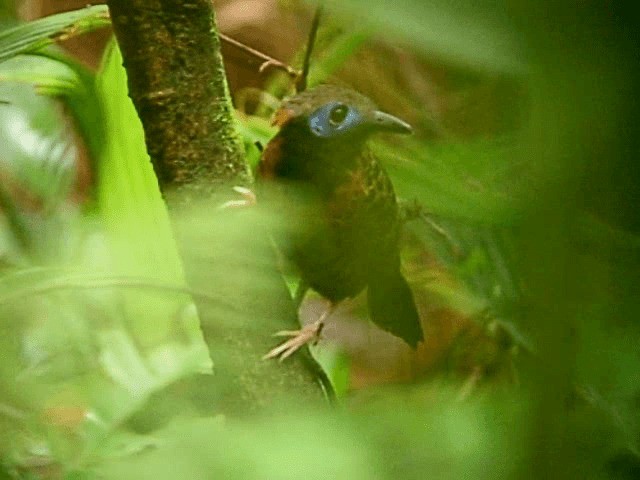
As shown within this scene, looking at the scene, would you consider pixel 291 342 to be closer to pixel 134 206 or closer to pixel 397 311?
pixel 397 311

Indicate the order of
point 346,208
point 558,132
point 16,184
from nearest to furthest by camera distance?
point 558,132, point 346,208, point 16,184

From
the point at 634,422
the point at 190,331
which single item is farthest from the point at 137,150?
the point at 634,422

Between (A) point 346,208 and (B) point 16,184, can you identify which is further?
(B) point 16,184

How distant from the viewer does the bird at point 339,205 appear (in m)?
0.40

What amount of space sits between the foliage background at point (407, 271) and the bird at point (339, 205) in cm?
2

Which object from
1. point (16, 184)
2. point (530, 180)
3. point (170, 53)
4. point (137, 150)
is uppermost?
point (530, 180)

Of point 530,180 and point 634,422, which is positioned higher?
point 530,180

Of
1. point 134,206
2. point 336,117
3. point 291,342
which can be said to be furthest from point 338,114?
point 134,206

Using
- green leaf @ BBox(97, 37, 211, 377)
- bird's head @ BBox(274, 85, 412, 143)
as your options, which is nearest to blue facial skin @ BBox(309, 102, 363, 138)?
bird's head @ BBox(274, 85, 412, 143)

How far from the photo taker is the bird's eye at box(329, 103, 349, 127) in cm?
44

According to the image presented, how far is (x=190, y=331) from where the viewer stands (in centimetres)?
60

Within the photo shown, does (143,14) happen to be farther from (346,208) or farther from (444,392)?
(444,392)

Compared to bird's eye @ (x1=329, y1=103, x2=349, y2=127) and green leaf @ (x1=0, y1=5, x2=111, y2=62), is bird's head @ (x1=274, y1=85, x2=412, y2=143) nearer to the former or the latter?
bird's eye @ (x1=329, y1=103, x2=349, y2=127)

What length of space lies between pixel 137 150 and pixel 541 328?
0.56 metres
